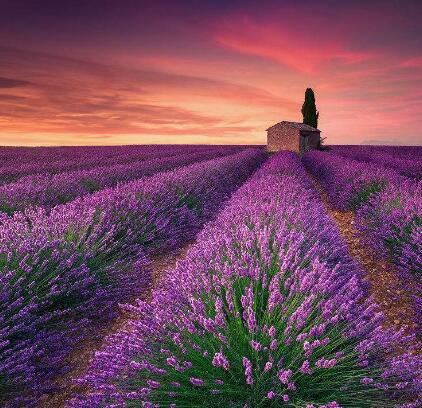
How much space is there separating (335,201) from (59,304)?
7.33 meters

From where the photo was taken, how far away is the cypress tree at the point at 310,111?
39.8 m

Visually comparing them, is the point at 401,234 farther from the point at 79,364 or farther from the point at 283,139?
the point at 283,139

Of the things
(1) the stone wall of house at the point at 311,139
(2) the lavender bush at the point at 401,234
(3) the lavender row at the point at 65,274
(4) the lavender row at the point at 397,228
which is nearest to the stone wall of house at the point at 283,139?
(1) the stone wall of house at the point at 311,139

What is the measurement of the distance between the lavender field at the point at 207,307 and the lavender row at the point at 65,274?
2 cm

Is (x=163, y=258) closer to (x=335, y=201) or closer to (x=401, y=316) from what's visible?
(x=401, y=316)

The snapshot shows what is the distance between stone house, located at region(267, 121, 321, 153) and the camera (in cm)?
3111

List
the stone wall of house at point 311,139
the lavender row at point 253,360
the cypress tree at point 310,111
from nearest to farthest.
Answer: the lavender row at point 253,360 < the stone wall of house at point 311,139 < the cypress tree at point 310,111

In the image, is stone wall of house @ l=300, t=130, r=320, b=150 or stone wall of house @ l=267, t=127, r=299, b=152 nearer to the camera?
stone wall of house @ l=267, t=127, r=299, b=152

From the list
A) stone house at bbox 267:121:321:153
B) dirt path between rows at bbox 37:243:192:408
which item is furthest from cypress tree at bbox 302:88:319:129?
dirt path between rows at bbox 37:243:192:408

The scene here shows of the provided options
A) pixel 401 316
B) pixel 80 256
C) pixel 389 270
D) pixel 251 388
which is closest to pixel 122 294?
pixel 80 256

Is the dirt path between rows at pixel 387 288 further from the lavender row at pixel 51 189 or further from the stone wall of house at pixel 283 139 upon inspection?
the stone wall of house at pixel 283 139

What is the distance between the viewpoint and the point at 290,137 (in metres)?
31.5

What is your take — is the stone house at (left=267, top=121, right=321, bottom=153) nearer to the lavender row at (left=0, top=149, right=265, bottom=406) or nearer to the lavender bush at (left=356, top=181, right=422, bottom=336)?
the lavender bush at (left=356, top=181, right=422, bottom=336)

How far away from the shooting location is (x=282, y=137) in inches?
1270
